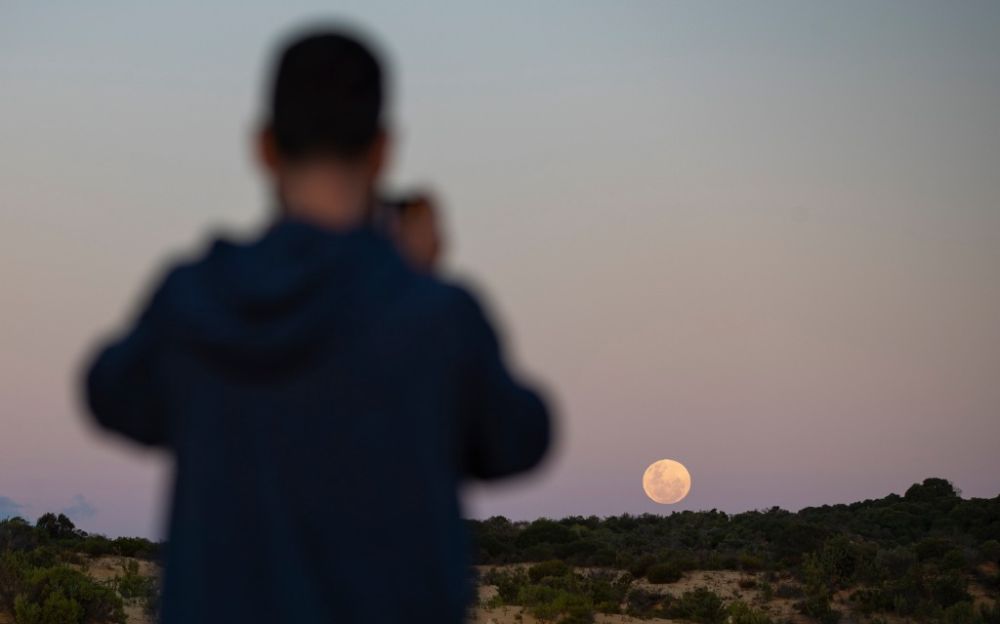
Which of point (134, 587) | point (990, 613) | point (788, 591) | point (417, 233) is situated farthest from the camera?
point (788, 591)

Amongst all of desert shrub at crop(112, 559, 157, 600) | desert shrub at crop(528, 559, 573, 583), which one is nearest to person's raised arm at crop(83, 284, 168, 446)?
desert shrub at crop(112, 559, 157, 600)

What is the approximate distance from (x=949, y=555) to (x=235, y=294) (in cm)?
3138

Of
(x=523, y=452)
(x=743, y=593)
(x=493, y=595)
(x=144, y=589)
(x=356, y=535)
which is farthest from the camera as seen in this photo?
(x=743, y=593)

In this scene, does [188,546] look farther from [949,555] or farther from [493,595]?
[949,555]

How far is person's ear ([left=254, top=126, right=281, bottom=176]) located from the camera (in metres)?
1.99

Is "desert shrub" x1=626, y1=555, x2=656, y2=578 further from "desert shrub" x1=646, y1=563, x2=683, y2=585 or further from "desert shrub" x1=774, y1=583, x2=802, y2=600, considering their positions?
"desert shrub" x1=774, y1=583, x2=802, y2=600

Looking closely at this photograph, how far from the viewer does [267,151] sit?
2008 millimetres

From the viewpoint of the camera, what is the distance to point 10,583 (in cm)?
1956

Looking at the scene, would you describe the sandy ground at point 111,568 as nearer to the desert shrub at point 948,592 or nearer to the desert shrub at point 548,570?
the desert shrub at point 548,570

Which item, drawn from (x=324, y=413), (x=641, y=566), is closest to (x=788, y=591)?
(x=641, y=566)

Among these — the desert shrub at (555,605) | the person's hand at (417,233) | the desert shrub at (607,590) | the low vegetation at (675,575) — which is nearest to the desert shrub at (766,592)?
the low vegetation at (675,575)

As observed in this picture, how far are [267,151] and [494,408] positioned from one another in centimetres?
57

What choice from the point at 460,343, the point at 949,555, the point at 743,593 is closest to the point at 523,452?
the point at 460,343

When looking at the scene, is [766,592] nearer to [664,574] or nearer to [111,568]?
[664,574]
